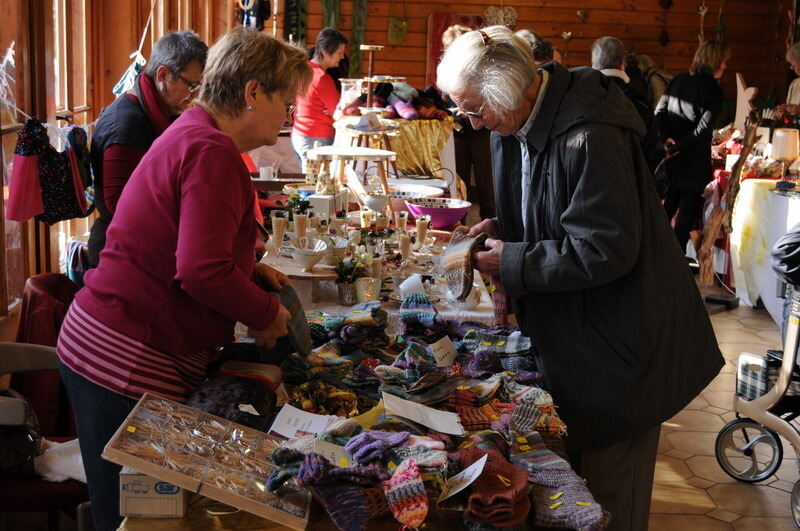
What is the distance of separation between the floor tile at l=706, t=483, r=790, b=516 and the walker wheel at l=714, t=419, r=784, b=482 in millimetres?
48

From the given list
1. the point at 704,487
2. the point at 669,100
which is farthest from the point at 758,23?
the point at 704,487

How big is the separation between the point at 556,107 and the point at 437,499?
95cm

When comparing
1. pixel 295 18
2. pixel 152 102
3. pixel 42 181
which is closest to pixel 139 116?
pixel 152 102

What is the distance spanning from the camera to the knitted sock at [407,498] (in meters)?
1.47

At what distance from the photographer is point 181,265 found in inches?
62.7

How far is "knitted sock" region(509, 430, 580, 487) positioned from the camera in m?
1.63

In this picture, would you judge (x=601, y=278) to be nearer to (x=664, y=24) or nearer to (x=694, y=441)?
(x=694, y=441)

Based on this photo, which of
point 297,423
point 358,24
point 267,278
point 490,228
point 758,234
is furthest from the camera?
point 358,24

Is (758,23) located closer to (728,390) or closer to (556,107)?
(728,390)

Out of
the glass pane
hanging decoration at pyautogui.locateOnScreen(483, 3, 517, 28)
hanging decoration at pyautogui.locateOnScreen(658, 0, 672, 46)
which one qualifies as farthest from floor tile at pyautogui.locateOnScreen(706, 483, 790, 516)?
hanging decoration at pyautogui.locateOnScreen(658, 0, 672, 46)

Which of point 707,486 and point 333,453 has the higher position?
point 333,453

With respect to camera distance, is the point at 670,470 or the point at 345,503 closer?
the point at 345,503

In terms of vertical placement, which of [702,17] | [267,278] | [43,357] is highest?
[702,17]

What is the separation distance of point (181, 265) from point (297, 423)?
1.43ft
